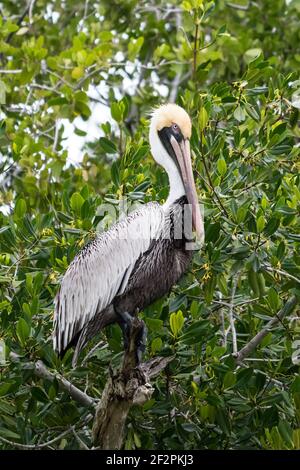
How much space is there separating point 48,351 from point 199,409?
0.81 m

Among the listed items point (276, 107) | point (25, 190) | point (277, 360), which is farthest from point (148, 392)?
point (25, 190)

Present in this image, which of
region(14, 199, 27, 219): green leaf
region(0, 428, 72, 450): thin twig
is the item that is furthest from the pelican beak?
region(0, 428, 72, 450): thin twig

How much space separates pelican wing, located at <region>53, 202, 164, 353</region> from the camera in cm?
525

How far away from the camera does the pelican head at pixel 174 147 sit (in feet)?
17.5

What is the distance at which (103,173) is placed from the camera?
756 centimetres

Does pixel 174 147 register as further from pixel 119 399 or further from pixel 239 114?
pixel 119 399

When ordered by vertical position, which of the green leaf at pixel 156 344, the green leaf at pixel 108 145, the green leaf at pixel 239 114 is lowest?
the green leaf at pixel 156 344

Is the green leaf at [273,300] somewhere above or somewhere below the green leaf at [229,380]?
above

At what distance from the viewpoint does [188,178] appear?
209 inches

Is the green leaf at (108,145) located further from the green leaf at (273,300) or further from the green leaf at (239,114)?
the green leaf at (273,300)

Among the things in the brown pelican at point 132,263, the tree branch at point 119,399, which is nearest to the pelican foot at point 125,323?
the brown pelican at point 132,263

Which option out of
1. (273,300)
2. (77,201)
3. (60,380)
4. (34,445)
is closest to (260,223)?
(273,300)

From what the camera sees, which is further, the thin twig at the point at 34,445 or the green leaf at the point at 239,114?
the green leaf at the point at 239,114

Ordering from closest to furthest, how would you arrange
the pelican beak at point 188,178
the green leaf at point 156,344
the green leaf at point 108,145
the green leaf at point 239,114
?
the green leaf at point 156,344 < the pelican beak at point 188,178 < the green leaf at point 239,114 < the green leaf at point 108,145
